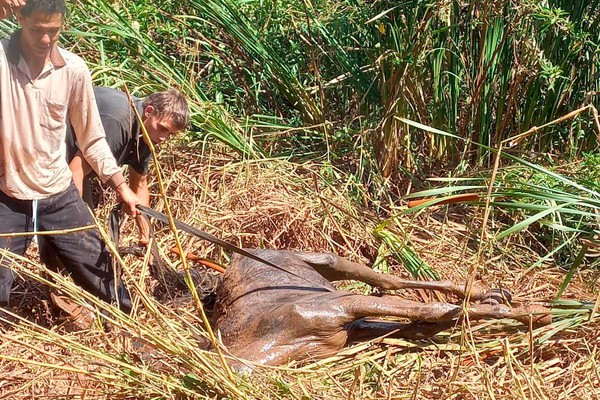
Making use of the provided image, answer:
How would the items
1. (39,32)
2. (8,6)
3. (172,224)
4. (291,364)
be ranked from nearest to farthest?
(172,224), (8,6), (39,32), (291,364)

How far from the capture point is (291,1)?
668 cm

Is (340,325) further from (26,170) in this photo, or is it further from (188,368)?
(26,170)

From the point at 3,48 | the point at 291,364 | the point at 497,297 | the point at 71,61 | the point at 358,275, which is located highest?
the point at 3,48

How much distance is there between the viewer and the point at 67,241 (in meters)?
4.21

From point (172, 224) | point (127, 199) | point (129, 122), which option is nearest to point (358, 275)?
point (127, 199)

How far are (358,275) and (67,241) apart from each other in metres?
1.48

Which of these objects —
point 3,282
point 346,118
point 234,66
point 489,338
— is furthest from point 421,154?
point 3,282

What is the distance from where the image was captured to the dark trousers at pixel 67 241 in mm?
4000

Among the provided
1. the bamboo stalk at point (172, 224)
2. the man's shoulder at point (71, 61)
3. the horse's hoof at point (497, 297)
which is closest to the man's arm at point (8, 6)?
the man's shoulder at point (71, 61)

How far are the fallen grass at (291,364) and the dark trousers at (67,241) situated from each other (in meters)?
0.14

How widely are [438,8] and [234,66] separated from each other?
5.53 feet

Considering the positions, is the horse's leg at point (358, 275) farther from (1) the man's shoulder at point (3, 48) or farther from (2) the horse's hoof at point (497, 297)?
(1) the man's shoulder at point (3, 48)

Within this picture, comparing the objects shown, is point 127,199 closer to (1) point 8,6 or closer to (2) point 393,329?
(1) point 8,6

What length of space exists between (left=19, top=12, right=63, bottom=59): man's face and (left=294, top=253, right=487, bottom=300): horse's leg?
5.50ft
